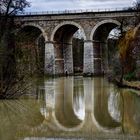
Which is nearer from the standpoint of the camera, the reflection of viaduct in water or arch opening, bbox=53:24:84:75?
the reflection of viaduct in water

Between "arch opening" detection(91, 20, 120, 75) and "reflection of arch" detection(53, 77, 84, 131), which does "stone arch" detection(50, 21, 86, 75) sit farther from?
"reflection of arch" detection(53, 77, 84, 131)

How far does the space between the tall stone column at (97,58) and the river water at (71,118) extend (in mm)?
35587

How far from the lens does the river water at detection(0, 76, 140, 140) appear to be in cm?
1550

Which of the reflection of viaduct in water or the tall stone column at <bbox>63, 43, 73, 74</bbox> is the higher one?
the tall stone column at <bbox>63, 43, 73, 74</bbox>

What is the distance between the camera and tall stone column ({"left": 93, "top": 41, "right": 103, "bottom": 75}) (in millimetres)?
64644

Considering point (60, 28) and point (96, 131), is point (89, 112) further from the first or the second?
point (60, 28)

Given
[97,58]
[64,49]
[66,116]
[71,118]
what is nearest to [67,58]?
[64,49]

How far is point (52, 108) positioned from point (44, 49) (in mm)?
44129

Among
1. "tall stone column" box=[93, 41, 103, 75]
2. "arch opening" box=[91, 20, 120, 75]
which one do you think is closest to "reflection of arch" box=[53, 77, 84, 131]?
"arch opening" box=[91, 20, 120, 75]

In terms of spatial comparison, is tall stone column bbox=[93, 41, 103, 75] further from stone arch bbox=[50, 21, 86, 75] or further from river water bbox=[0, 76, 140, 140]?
river water bbox=[0, 76, 140, 140]

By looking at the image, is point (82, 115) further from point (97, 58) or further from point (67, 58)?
point (67, 58)

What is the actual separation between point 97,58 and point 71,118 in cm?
4577

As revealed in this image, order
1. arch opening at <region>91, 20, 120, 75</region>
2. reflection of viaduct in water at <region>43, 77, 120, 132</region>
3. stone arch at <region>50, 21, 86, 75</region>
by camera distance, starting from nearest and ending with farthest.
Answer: reflection of viaduct in water at <region>43, 77, 120, 132</region> < arch opening at <region>91, 20, 120, 75</region> < stone arch at <region>50, 21, 86, 75</region>

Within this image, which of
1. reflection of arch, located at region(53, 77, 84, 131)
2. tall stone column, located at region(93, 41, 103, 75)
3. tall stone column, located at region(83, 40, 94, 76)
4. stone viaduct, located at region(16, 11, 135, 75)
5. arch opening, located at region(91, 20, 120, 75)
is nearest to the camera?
reflection of arch, located at region(53, 77, 84, 131)
